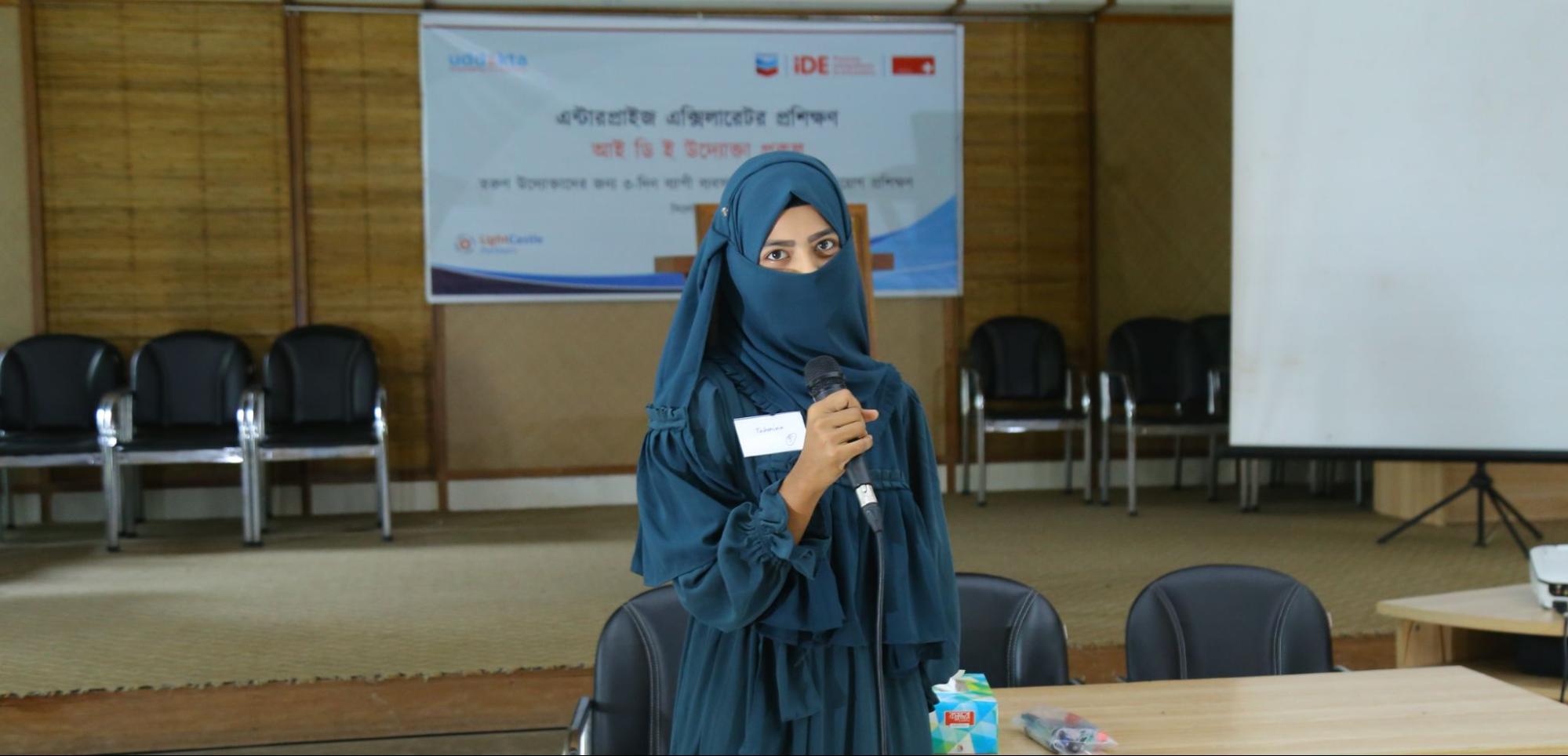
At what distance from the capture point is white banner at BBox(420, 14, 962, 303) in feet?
21.2

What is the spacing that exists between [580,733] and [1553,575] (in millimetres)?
2034

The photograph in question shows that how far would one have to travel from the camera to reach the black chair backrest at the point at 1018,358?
6711 mm

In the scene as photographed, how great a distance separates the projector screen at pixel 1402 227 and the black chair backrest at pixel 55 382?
16.0 feet

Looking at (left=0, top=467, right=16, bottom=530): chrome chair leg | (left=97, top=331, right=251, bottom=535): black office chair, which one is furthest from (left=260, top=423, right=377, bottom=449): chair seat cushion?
(left=0, top=467, right=16, bottom=530): chrome chair leg

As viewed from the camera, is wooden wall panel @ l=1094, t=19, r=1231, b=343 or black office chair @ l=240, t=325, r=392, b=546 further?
wooden wall panel @ l=1094, t=19, r=1231, b=343

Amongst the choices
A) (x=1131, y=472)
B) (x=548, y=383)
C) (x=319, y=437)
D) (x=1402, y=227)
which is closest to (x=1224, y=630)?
(x=1402, y=227)

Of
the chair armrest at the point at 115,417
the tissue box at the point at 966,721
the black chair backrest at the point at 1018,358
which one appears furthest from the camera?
the black chair backrest at the point at 1018,358

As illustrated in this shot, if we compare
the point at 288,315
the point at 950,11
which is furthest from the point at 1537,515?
the point at 288,315

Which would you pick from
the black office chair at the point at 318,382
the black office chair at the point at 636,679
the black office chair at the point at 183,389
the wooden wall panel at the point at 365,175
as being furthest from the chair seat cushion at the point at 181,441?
the black office chair at the point at 636,679

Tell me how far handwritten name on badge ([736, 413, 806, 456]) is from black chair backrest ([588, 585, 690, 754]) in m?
1.09

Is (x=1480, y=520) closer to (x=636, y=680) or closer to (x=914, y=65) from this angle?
(x=914, y=65)

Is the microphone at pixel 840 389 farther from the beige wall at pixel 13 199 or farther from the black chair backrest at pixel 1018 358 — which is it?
the beige wall at pixel 13 199

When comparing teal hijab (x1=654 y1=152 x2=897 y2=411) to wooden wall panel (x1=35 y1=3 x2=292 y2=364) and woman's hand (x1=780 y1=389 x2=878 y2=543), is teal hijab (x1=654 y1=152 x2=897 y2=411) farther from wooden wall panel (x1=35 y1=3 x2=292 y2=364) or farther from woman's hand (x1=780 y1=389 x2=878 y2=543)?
wooden wall panel (x1=35 y1=3 x2=292 y2=364)

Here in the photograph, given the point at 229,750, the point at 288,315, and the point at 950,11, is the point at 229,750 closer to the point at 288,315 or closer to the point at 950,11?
the point at 288,315
